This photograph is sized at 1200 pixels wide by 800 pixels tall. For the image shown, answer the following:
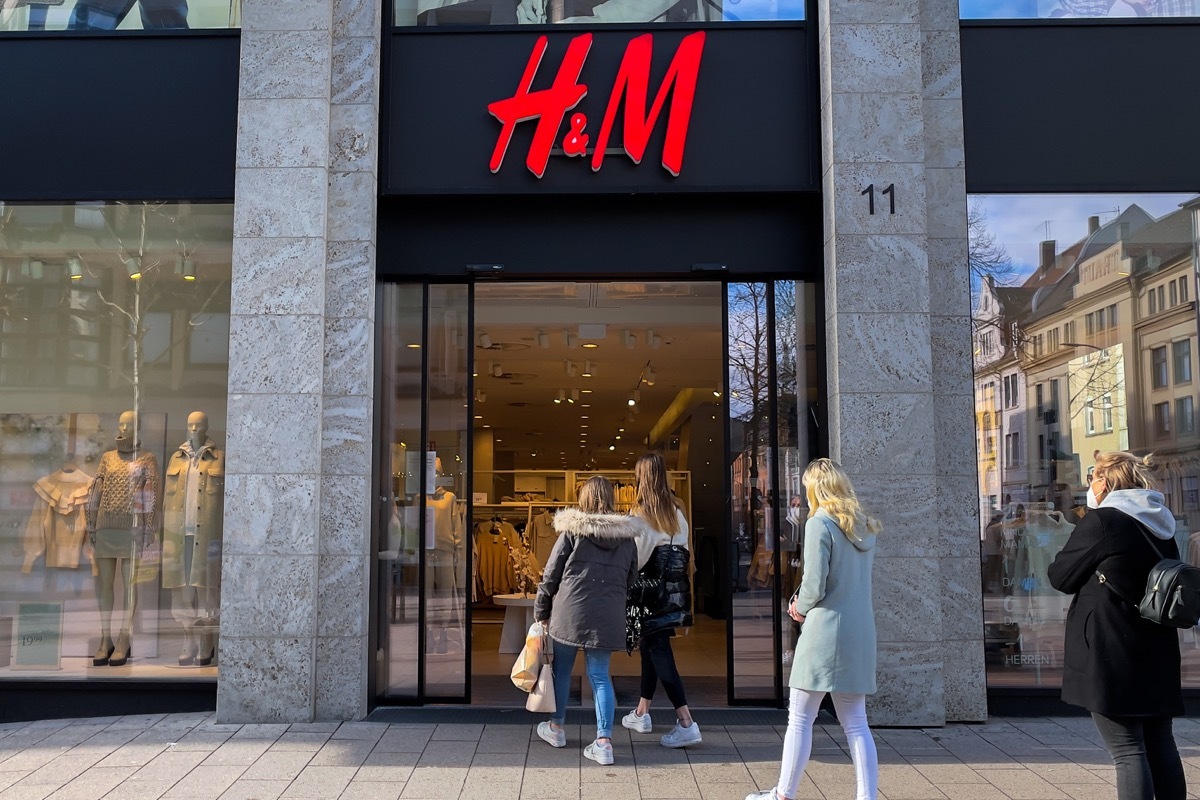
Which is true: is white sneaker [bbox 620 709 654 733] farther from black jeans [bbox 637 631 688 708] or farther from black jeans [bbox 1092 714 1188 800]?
black jeans [bbox 1092 714 1188 800]

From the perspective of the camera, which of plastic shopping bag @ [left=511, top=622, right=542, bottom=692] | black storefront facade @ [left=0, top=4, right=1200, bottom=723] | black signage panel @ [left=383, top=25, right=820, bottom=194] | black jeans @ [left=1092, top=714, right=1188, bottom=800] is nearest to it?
black jeans @ [left=1092, top=714, right=1188, bottom=800]

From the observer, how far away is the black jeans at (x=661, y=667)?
6.33 metres

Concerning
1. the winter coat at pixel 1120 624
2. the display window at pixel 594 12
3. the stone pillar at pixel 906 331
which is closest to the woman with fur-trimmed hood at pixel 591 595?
the stone pillar at pixel 906 331

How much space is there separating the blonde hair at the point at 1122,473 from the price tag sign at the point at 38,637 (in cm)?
710

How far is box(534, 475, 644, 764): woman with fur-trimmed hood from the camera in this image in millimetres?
6055

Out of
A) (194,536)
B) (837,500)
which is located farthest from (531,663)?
(194,536)

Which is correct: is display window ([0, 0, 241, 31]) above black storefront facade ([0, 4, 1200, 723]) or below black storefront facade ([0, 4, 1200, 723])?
above

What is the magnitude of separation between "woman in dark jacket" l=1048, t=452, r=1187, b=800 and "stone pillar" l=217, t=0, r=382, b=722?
464 centimetres

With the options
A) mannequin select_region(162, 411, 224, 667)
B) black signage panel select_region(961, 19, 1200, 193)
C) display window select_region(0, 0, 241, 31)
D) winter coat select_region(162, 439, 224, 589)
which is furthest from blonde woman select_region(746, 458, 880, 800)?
display window select_region(0, 0, 241, 31)

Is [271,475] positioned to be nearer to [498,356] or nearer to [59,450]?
[59,450]

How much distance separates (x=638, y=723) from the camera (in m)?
6.70

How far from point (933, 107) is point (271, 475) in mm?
5487

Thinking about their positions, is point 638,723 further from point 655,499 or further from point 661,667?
point 655,499

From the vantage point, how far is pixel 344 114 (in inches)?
294
